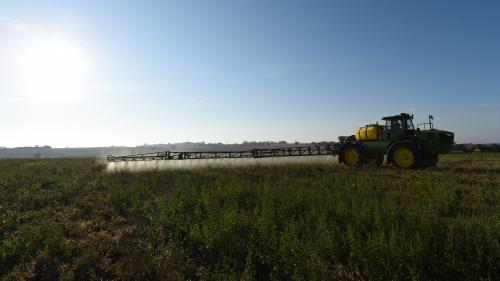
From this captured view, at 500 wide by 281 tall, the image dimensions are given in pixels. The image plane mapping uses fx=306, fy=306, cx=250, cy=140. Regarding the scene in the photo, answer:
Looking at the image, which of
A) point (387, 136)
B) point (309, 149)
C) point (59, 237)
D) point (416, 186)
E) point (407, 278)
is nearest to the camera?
point (407, 278)

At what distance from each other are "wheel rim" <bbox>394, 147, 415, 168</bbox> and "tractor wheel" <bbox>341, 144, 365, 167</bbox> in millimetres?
2359

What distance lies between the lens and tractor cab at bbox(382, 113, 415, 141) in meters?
16.7

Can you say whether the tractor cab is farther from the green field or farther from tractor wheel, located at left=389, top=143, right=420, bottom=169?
the green field

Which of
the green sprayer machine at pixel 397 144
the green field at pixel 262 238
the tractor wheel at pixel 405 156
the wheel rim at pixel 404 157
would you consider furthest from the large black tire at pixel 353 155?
the green field at pixel 262 238

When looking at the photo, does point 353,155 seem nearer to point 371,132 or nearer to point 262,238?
point 371,132

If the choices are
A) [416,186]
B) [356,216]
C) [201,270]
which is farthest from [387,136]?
[201,270]

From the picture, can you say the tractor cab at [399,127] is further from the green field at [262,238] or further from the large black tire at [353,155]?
the green field at [262,238]

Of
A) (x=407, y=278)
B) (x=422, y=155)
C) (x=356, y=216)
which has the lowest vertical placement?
(x=407, y=278)

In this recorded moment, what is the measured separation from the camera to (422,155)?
15828 mm

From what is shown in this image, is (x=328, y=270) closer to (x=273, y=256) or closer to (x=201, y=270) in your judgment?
(x=273, y=256)

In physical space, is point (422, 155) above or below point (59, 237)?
above

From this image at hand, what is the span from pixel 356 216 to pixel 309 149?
17.2m

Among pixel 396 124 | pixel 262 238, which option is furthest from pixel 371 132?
pixel 262 238

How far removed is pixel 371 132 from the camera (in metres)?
18.5
